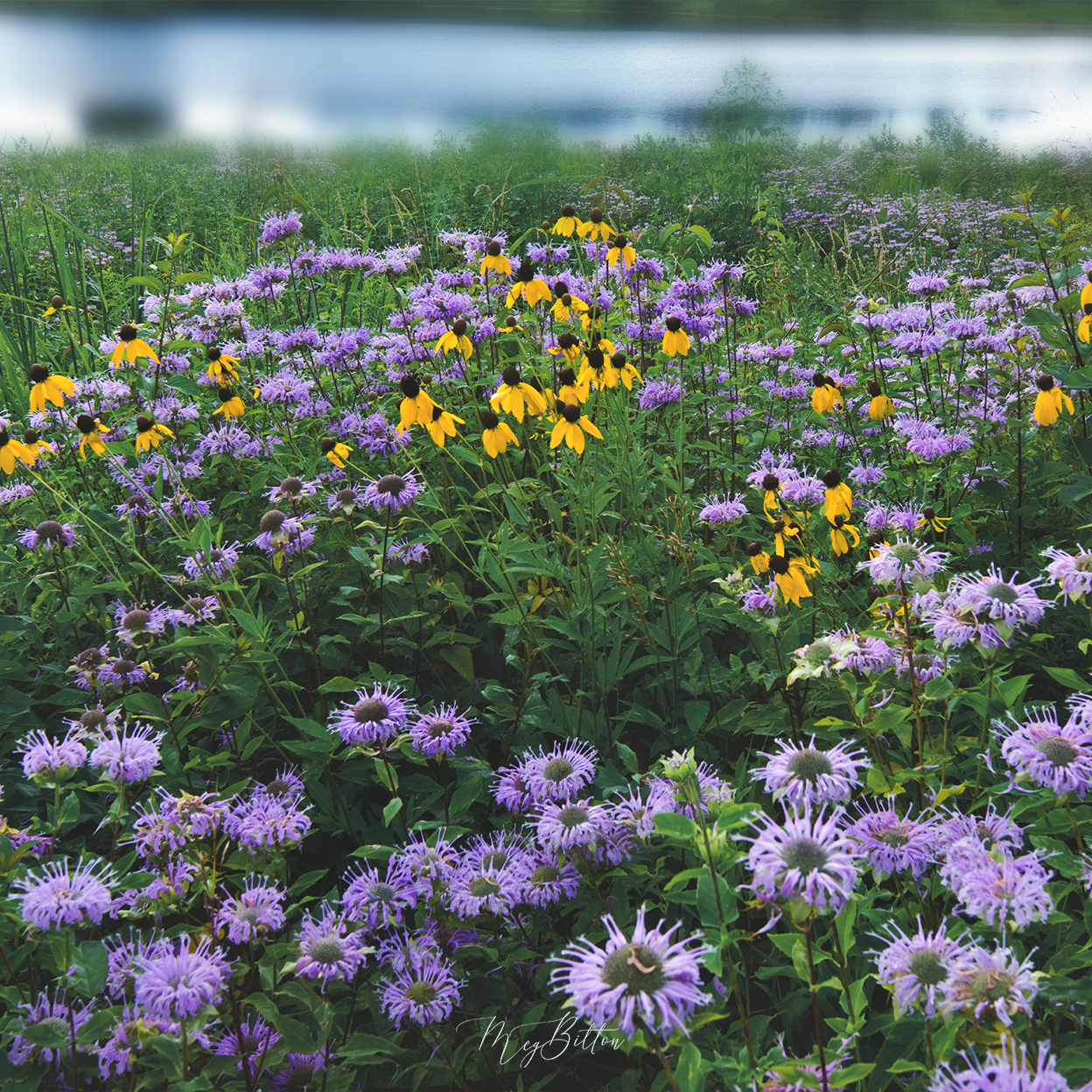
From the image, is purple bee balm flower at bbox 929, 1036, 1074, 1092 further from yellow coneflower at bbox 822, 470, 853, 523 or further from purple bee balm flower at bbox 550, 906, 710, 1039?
yellow coneflower at bbox 822, 470, 853, 523

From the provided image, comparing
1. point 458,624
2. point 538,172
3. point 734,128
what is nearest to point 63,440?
point 458,624

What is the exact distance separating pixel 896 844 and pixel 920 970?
0.86 ft

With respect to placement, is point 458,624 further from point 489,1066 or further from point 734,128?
point 734,128

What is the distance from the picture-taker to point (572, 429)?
2.11 metres

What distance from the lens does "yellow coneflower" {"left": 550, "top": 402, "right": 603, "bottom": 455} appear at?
2076 mm

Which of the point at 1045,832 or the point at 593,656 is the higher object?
the point at 1045,832

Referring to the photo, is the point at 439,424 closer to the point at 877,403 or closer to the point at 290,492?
the point at 290,492

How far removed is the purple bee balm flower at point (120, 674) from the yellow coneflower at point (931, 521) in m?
2.00

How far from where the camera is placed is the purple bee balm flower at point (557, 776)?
5.08ft

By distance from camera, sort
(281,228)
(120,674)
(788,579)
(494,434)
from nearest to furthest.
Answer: (788,579), (120,674), (494,434), (281,228)

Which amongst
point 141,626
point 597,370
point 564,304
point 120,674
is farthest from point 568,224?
point 120,674

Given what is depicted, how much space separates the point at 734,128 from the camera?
435 inches

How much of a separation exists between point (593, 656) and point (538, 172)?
29.7 ft

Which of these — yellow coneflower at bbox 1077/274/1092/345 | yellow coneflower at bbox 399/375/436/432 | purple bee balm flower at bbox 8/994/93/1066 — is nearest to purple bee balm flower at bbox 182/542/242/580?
yellow coneflower at bbox 399/375/436/432
